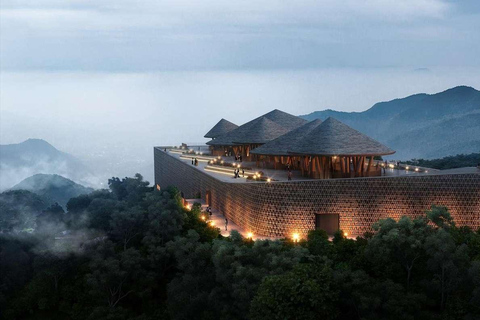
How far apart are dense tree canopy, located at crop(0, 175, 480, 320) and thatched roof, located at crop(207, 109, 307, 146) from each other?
12848 mm

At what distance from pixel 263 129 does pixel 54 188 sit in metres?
84.9

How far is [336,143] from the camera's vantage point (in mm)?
29594

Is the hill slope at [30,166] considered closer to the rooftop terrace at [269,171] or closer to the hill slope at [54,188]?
the hill slope at [54,188]

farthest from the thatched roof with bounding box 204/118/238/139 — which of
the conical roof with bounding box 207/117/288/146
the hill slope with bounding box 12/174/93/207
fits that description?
the hill slope with bounding box 12/174/93/207

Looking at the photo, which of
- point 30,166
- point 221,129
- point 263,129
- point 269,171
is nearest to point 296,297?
point 269,171

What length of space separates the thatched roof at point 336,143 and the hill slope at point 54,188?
93127mm

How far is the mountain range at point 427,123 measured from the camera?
494 ft

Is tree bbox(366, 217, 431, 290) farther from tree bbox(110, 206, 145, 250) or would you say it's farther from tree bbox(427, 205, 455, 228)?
tree bbox(110, 206, 145, 250)

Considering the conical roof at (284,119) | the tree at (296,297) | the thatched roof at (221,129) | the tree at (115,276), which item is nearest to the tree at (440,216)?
the tree at (296,297)

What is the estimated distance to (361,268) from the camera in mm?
23875

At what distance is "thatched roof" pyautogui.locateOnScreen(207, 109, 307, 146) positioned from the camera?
144ft

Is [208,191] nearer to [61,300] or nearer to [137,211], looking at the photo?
[137,211]

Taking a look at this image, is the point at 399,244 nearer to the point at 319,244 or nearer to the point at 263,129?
the point at 319,244

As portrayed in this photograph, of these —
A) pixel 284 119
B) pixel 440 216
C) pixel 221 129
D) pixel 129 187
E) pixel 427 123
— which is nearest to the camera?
pixel 440 216
